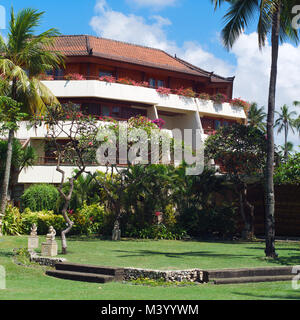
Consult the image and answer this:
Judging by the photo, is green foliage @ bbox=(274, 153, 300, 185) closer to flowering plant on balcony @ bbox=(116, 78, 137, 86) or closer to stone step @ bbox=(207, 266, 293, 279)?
stone step @ bbox=(207, 266, 293, 279)

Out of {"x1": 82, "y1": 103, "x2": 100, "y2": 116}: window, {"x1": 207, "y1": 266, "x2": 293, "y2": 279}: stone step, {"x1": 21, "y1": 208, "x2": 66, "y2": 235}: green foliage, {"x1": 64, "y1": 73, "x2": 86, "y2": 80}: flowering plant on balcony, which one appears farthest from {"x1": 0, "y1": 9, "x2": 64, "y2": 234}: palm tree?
{"x1": 207, "y1": 266, "x2": 293, "y2": 279}: stone step

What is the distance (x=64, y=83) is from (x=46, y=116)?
12479mm

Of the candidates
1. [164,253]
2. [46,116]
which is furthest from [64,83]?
[164,253]

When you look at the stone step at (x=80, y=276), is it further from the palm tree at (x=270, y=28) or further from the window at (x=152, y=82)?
the window at (x=152, y=82)

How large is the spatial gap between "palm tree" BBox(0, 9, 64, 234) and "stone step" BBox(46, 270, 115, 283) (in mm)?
10522

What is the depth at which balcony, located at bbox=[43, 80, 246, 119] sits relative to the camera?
94.5 ft

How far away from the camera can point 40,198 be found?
2405 cm

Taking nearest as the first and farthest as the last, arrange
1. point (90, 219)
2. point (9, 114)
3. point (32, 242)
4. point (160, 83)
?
point (32, 242) → point (9, 114) → point (90, 219) → point (160, 83)

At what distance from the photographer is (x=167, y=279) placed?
425 inches

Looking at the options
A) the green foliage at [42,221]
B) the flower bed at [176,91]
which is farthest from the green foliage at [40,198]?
the flower bed at [176,91]

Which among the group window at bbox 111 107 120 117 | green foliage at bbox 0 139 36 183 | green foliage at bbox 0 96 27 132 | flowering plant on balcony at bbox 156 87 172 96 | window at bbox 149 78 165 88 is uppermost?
window at bbox 149 78 165 88

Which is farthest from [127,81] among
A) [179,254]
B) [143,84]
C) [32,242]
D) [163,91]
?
[179,254]

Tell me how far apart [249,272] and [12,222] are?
1409 cm

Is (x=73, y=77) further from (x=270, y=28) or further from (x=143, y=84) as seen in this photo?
(x=270, y=28)
